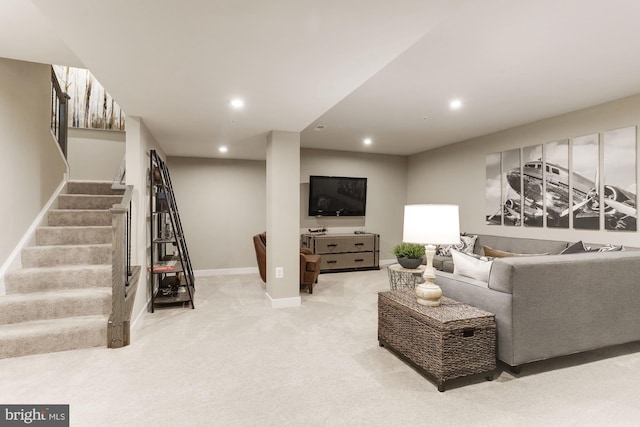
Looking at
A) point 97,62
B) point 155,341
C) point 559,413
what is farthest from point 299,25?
point 155,341

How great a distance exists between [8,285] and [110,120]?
3360 mm

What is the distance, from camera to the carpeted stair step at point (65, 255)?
3.28 m

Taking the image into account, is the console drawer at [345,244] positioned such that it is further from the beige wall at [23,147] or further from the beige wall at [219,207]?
the beige wall at [23,147]

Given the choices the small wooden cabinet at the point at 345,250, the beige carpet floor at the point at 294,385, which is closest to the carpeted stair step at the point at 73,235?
the beige carpet floor at the point at 294,385

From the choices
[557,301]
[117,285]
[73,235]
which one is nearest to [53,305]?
[117,285]

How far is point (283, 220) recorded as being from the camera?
4121mm

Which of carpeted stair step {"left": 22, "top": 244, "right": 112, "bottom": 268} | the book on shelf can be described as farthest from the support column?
carpeted stair step {"left": 22, "top": 244, "right": 112, "bottom": 268}

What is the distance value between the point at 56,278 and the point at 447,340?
3.51 metres

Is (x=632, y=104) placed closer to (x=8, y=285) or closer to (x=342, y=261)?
(x=342, y=261)

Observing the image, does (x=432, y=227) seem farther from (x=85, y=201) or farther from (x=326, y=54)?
(x=85, y=201)

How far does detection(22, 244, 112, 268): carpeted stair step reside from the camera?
3.28m

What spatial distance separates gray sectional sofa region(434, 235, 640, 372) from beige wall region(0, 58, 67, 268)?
405 centimetres

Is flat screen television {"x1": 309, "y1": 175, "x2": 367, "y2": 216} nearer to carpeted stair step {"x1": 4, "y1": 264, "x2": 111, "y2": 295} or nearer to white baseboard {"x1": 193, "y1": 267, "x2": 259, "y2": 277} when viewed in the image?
white baseboard {"x1": 193, "y1": 267, "x2": 259, "y2": 277}

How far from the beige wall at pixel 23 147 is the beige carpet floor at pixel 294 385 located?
1.42 metres
